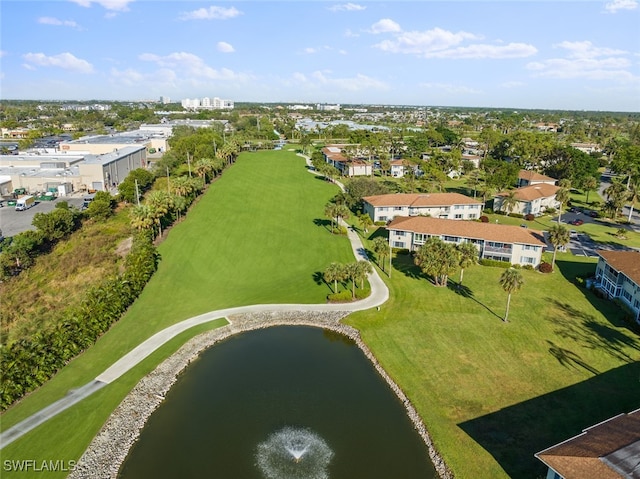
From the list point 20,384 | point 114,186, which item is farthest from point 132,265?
point 114,186

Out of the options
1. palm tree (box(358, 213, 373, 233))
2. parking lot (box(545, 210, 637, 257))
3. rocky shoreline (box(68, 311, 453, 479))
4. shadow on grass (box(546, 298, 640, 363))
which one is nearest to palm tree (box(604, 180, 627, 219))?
parking lot (box(545, 210, 637, 257))

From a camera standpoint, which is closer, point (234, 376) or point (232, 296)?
point (234, 376)

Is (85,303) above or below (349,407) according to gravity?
above

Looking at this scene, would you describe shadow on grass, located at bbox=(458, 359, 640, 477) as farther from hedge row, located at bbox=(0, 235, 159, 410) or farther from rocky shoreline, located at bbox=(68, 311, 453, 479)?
hedge row, located at bbox=(0, 235, 159, 410)

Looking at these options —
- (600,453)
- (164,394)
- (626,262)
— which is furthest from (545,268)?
(164,394)

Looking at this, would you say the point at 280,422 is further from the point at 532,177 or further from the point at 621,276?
the point at 532,177

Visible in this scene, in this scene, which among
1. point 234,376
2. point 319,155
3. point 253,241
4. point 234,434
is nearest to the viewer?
point 234,434

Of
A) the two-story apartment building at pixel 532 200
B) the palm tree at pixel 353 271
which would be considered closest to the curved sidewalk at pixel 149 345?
the palm tree at pixel 353 271

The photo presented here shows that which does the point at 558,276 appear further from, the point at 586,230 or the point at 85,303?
the point at 85,303
